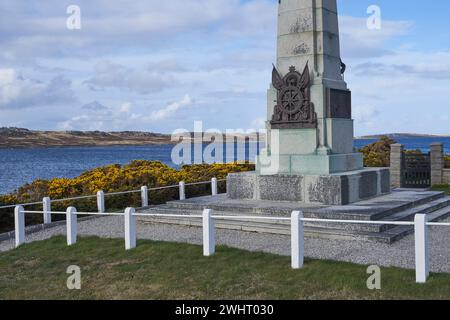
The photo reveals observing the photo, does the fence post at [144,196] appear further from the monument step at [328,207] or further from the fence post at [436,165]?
the fence post at [436,165]

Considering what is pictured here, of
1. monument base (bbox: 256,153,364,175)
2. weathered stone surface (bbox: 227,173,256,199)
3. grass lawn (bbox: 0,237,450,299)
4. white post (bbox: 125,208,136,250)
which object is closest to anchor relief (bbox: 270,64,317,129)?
monument base (bbox: 256,153,364,175)

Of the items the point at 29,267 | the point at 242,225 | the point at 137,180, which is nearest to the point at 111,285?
the point at 29,267

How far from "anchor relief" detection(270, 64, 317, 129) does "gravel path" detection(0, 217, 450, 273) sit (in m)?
3.83

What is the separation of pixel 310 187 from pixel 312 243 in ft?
9.92

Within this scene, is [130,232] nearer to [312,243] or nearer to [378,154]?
[312,243]

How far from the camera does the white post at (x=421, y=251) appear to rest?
25.1ft

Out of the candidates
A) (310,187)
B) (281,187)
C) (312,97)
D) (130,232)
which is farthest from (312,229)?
(312,97)

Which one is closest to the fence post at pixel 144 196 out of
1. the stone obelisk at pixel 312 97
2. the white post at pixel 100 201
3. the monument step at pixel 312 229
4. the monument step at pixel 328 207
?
the white post at pixel 100 201

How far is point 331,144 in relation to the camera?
14.4m

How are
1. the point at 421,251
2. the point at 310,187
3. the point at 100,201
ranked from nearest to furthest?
1. the point at 421,251
2. the point at 310,187
3. the point at 100,201

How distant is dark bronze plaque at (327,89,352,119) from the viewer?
47.5 feet

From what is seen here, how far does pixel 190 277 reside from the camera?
8586mm

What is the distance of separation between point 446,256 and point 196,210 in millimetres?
6682

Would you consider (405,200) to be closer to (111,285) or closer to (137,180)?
(111,285)
